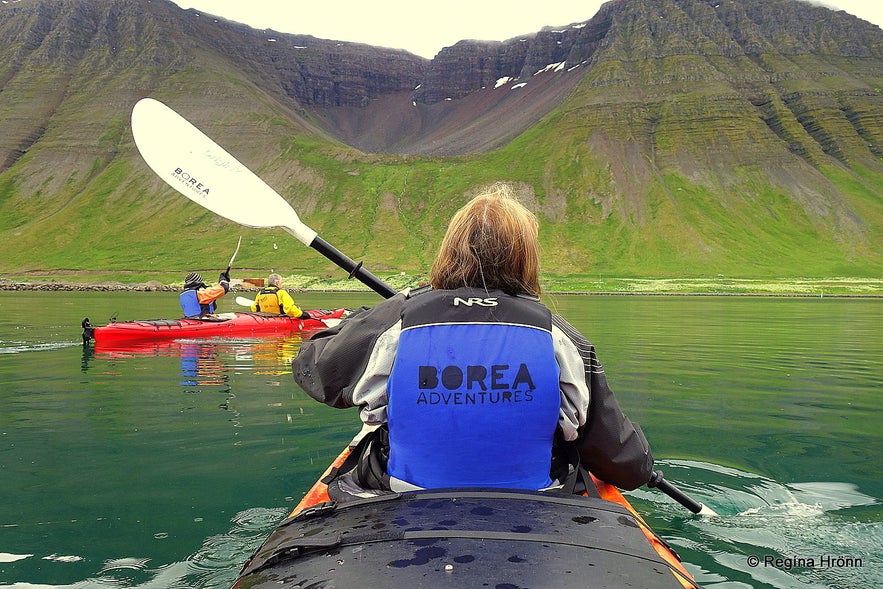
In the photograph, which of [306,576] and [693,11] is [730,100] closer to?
[693,11]

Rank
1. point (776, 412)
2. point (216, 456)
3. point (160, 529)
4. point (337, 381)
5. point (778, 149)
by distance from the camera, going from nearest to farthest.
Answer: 1. point (337, 381)
2. point (160, 529)
3. point (216, 456)
4. point (776, 412)
5. point (778, 149)

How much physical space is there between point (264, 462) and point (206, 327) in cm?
1337

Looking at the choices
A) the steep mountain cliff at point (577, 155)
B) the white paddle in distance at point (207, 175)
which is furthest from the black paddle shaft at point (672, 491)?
the steep mountain cliff at point (577, 155)

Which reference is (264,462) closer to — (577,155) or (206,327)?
(206,327)

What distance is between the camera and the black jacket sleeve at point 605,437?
10.6 feet

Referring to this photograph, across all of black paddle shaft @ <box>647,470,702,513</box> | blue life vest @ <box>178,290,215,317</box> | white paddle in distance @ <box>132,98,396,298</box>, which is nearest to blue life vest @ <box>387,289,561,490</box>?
black paddle shaft @ <box>647,470,702,513</box>

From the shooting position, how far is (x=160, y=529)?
5570mm

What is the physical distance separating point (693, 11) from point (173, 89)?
12599 cm

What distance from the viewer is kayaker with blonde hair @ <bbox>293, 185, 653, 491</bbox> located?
9.90 feet

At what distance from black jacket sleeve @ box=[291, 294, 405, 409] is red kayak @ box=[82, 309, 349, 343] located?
1473 cm

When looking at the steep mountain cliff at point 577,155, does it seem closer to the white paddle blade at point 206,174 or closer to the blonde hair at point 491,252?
the white paddle blade at point 206,174

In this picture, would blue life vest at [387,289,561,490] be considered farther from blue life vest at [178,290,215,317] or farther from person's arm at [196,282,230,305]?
blue life vest at [178,290,215,317]

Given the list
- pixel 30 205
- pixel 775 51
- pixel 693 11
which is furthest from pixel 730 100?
pixel 30 205

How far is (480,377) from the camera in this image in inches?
118
